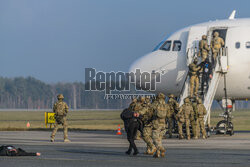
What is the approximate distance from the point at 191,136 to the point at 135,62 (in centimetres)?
575

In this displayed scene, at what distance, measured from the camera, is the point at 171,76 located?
3438cm

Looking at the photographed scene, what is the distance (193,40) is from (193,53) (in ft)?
2.97

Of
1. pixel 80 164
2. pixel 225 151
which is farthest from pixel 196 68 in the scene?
pixel 80 164

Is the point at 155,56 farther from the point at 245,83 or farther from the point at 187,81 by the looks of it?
the point at 245,83

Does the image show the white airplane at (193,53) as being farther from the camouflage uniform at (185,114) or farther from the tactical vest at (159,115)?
the tactical vest at (159,115)

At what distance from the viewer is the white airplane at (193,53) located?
33500mm

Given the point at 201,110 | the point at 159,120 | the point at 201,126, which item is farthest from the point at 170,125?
the point at 159,120

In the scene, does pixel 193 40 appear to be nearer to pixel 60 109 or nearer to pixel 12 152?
pixel 60 109

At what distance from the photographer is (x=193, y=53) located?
3369 centimetres

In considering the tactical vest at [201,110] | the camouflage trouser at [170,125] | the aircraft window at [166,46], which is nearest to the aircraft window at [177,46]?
the aircraft window at [166,46]

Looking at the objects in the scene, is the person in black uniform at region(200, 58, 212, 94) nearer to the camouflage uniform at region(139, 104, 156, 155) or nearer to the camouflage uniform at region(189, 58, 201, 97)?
the camouflage uniform at region(189, 58, 201, 97)

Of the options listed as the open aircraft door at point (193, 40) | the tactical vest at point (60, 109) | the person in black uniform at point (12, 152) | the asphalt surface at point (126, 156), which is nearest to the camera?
the asphalt surface at point (126, 156)

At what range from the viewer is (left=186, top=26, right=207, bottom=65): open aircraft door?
33656mm

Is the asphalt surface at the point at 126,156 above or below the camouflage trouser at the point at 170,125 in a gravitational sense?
below
